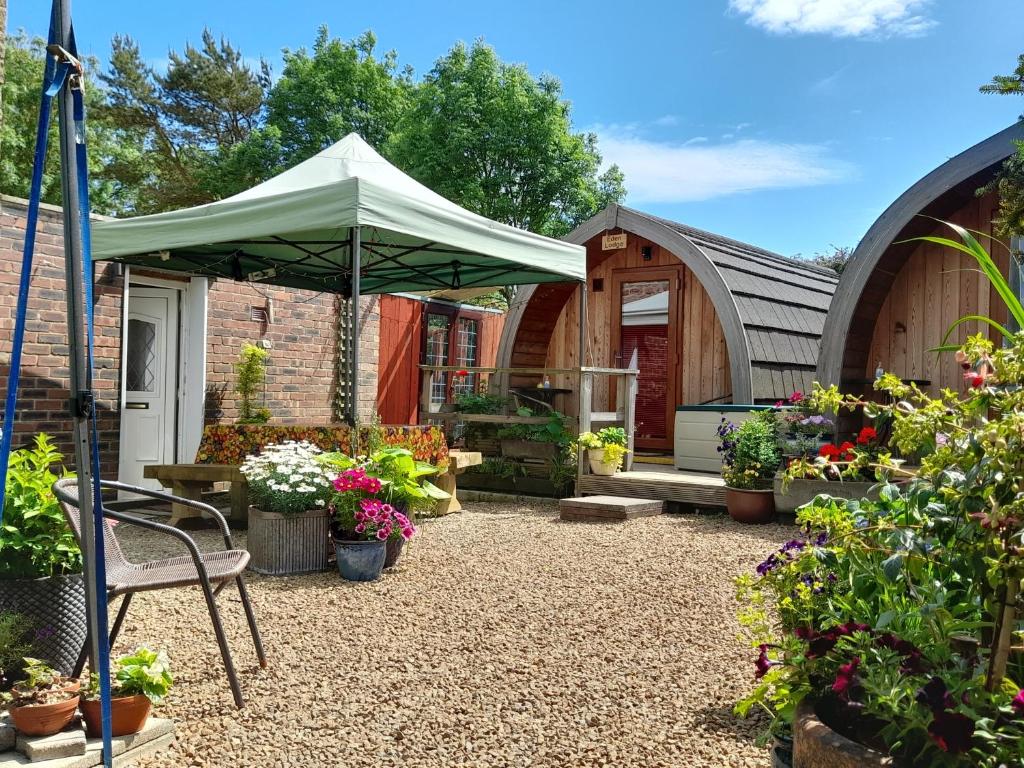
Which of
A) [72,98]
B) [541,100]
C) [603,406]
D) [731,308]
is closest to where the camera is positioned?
[72,98]

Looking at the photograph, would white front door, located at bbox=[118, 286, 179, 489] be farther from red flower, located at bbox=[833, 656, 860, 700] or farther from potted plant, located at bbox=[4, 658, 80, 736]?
→ red flower, located at bbox=[833, 656, 860, 700]

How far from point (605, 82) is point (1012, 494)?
25.1m

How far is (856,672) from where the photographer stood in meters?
1.83

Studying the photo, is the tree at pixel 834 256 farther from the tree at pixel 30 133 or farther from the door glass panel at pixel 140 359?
the tree at pixel 30 133

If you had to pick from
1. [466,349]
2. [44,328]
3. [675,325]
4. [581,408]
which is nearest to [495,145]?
[466,349]

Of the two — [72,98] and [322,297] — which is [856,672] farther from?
[322,297]

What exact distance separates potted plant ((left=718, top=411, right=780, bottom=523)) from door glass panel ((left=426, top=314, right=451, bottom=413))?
6.56 meters

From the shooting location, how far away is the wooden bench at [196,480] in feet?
21.2

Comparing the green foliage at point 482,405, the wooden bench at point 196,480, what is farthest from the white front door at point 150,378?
the green foliage at point 482,405

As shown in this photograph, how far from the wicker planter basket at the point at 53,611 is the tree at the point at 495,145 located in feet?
61.5

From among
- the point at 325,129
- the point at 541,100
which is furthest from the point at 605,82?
Result: the point at 325,129

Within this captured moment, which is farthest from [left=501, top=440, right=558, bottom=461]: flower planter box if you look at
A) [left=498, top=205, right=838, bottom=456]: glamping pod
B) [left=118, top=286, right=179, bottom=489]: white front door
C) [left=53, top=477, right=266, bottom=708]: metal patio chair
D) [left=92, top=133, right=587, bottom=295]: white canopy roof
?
[left=53, top=477, right=266, bottom=708]: metal patio chair

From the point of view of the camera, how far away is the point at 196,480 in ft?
21.8

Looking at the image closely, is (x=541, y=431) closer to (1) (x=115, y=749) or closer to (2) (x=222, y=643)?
(2) (x=222, y=643)
